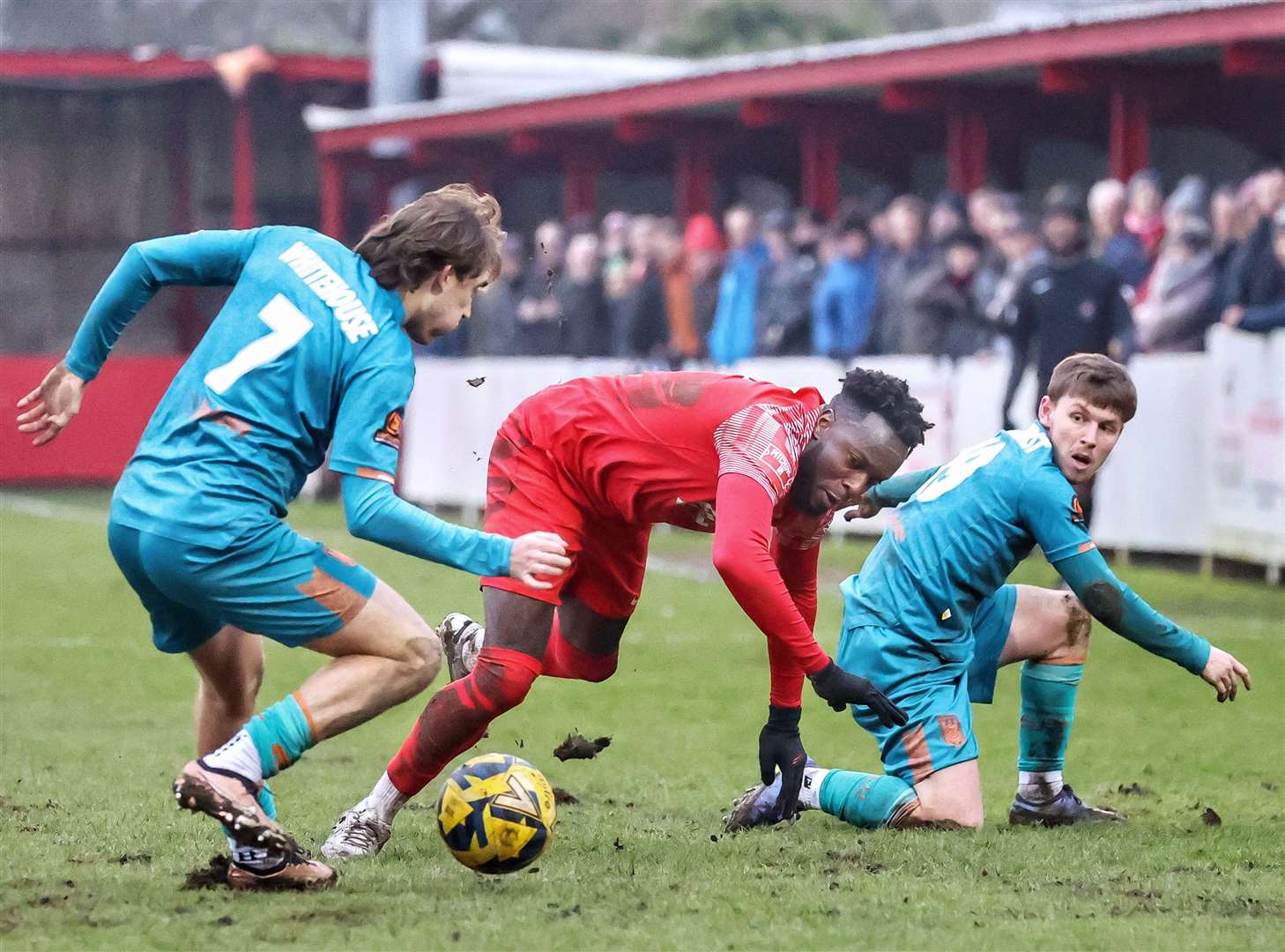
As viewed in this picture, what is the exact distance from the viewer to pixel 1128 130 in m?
16.9

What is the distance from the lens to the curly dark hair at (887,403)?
5.62 meters

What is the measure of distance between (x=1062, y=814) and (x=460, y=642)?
1934 mm

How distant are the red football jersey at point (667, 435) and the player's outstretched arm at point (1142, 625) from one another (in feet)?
2.49

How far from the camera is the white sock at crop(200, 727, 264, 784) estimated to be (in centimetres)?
484

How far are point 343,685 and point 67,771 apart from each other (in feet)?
7.65

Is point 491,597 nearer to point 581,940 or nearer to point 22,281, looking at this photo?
point 581,940

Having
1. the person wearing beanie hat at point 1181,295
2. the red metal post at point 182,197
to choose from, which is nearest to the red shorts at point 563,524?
the person wearing beanie hat at point 1181,295

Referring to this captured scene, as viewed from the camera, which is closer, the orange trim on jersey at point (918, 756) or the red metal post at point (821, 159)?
the orange trim on jersey at point (918, 756)

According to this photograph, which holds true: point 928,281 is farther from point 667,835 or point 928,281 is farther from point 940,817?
point 667,835

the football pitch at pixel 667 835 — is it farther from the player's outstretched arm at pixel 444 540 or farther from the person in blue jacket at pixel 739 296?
the person in blue jacket at pixel 739 296

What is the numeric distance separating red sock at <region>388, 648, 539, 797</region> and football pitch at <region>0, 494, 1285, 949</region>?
0.26 metres

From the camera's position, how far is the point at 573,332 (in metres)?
18.8

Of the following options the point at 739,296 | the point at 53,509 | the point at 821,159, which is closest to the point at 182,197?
the point at 53,509

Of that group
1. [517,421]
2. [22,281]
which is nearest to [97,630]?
[517,421]
